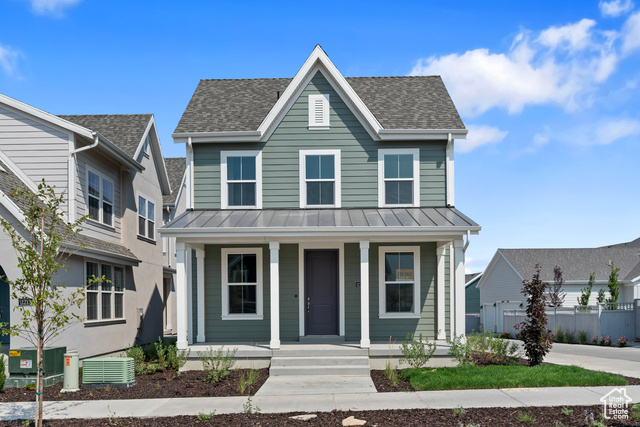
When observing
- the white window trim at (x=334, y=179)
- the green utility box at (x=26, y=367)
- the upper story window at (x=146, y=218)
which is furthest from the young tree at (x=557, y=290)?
the green utility box at (x=26, y=367)

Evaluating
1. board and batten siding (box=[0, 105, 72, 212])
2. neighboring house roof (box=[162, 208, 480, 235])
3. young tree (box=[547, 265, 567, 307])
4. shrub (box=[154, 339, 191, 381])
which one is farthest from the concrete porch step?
young tree (box=[547, 265, 567, 307])

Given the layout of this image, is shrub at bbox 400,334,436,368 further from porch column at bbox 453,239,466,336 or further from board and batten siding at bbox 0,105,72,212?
board and batten siding at bbox 0,105,72,212

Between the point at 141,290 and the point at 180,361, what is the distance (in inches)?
314

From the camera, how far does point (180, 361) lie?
12.6 m

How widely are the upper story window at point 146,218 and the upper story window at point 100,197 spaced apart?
269 centimetres

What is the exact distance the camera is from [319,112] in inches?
602

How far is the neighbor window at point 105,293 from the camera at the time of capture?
1545cm

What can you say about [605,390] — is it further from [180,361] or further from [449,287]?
[180,361]

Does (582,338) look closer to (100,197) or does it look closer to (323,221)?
(323,221)

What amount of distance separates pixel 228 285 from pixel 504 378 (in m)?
7.33

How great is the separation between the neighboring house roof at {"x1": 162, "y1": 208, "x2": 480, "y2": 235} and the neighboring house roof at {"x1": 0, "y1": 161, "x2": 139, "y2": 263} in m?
2.47

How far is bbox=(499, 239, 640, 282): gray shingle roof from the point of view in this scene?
32375 millimetres

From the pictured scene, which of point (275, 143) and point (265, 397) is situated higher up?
point (275, 143)

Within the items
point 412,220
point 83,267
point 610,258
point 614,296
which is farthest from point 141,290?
point 610,258
